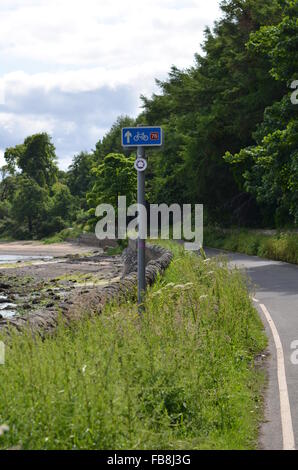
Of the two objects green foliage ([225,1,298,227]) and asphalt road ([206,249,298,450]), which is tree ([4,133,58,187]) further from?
asphalt road ([206,249,298,450])

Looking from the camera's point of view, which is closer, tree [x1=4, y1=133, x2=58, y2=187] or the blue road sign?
the blue road sign

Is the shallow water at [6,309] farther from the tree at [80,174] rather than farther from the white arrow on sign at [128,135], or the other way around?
the tree at [80,174]

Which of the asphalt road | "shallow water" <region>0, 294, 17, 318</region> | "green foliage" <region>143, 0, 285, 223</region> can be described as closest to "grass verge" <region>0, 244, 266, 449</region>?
the asphalt road

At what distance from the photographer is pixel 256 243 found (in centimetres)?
4141

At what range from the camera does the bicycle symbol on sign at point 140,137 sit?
482 inches

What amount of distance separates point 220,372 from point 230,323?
2948 mm

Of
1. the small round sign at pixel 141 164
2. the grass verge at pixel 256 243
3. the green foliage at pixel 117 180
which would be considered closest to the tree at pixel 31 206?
the green foliage at pixel 117 180

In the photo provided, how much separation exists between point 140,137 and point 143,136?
0.06 m

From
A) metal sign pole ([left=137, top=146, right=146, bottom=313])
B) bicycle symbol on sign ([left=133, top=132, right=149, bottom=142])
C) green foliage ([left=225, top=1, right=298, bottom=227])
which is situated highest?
green foliage ([left=225, top=1, right=298, bottom=227])

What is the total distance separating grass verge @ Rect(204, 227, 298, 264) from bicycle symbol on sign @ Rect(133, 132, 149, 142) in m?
22.3

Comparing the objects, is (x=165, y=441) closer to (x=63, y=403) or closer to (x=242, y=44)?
(x=63, y=403)

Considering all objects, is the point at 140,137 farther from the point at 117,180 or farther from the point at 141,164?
the point at 117,180

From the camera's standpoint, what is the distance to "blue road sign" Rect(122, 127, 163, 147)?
12211 millimetres

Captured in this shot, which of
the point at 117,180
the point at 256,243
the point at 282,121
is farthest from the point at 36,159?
the point at 282,121
